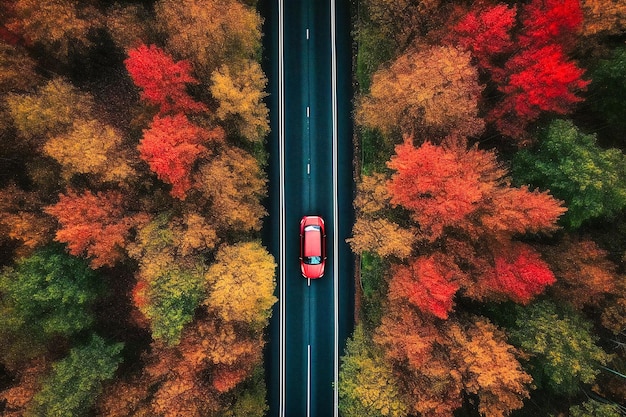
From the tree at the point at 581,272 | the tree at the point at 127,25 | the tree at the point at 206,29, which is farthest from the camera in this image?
the tree at the point at 127,25

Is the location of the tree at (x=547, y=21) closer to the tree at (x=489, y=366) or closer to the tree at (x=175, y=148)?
the tree at (x=489, y=366)

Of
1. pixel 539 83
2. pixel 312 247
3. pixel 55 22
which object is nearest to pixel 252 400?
pixel 312 247

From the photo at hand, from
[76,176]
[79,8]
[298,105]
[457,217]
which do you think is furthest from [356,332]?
[79,8]

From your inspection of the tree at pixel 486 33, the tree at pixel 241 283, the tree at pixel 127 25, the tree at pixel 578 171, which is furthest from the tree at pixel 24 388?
the tree at pixel 486 33

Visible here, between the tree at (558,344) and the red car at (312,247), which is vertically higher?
the red car at (312,247)

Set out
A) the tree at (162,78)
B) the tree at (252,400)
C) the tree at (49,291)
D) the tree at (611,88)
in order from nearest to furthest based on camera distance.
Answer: the tree at (162,78), the tree at (49,291), the tree at (611,88), the tree at (252,400)
